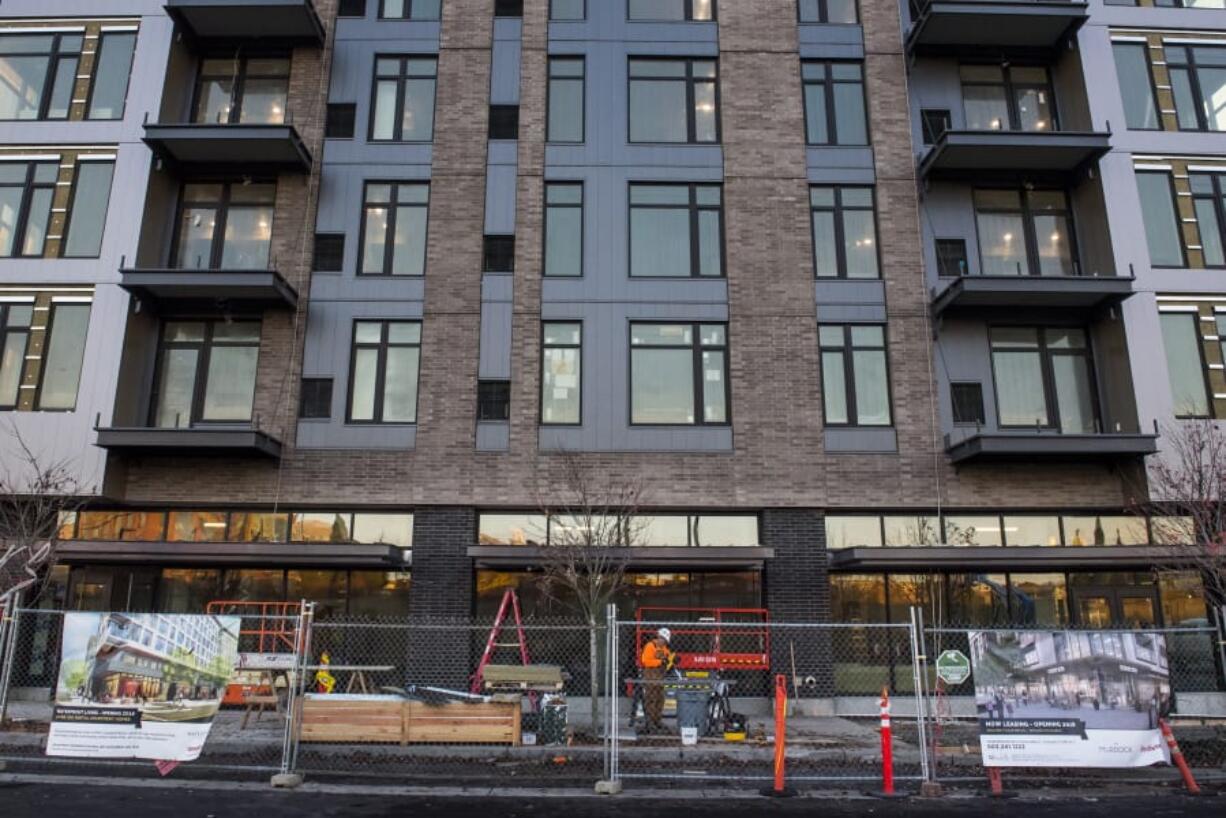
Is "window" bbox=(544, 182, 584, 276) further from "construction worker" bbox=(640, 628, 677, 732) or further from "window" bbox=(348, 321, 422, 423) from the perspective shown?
"construction worker" bbox=(640, 628, 677, 732)

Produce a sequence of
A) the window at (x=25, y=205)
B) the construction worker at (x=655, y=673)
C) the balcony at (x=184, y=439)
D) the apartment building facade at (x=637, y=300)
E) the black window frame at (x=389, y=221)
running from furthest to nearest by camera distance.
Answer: the black window frame at (x=389, y=221)
the window at (x=25, y=205)
the apartment building facade at (x=637, y=300)
the balcony at (x=184, y=439)
the construction worker at (x=655, y=673)

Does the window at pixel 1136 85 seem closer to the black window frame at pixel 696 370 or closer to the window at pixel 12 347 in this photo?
the black window frame at pixel 696 370

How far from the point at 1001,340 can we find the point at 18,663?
22270 mm

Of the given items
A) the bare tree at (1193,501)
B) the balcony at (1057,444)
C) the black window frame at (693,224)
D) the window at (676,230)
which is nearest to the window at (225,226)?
the black window frame at (693,224)

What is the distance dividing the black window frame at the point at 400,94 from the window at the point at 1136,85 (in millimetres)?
16072

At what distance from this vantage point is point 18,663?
17.9 meters

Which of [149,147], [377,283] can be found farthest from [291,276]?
[149,147]

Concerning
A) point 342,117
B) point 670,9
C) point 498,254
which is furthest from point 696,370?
point 342,117

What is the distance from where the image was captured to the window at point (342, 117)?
20.3 metres

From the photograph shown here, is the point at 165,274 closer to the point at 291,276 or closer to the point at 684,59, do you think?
the point at 291,276

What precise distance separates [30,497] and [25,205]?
22.6 feet

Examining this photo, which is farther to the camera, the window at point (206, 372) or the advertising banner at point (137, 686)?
the window at point (206, 372)

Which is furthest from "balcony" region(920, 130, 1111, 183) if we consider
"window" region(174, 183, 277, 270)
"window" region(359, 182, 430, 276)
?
"window" region(174, 183, 277, 270)

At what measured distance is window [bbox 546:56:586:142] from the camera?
67.0ft
